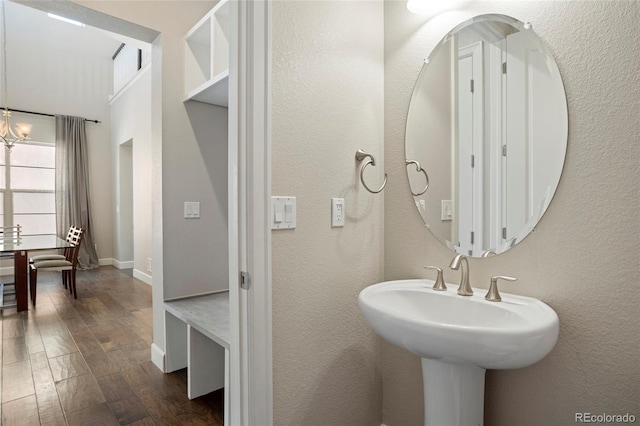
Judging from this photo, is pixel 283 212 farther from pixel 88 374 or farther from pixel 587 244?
pixel 88 374

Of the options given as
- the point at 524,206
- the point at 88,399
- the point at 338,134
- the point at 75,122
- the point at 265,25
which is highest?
the point at 75,122

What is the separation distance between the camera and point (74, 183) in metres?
5.92

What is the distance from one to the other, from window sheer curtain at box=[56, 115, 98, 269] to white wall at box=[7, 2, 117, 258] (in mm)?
162

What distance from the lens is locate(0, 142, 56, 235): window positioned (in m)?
5.49

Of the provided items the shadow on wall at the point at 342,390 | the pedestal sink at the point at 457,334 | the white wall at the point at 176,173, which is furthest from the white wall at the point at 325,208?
the white wall at the point at 176,173

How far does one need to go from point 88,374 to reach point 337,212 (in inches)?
85.5

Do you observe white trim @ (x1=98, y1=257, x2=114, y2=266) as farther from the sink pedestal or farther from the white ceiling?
the sink pedestal

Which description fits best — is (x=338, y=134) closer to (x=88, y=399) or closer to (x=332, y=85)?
(x=332, y=85)

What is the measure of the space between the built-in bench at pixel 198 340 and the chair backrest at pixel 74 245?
8.59 feet

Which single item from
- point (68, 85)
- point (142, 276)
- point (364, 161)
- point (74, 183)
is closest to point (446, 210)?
point (364, 161)

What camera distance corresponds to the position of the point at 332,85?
1447 millimetres

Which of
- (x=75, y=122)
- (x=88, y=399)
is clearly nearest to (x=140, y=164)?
(x=75, y=122)

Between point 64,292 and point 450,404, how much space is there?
4.92m

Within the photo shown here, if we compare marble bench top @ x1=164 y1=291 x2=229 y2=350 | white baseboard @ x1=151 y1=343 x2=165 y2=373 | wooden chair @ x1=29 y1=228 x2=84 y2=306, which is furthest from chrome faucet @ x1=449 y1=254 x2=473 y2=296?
wooden chair @ x1=29 y1=228 x2=84 y2=306
